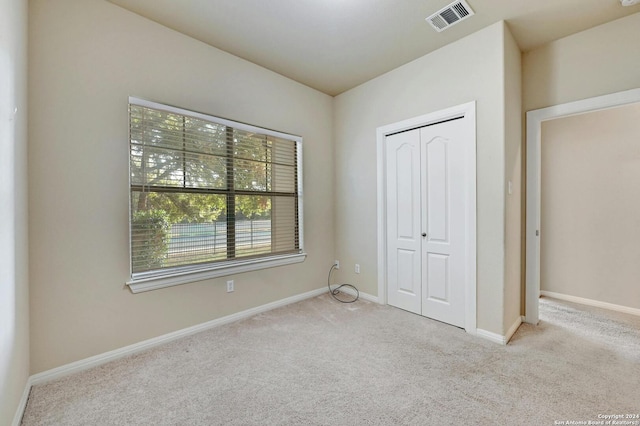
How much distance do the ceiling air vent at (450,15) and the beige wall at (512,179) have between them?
1.51 feet

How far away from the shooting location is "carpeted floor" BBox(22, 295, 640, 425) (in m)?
1.56

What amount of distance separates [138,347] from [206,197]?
1.40m

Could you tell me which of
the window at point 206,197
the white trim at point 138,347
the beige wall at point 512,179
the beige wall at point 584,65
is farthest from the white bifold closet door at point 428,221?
the white trim at point 138,347

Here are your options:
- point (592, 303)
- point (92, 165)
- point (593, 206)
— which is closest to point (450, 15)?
point (593, 206)

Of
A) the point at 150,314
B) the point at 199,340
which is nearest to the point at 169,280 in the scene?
the point at 150,314

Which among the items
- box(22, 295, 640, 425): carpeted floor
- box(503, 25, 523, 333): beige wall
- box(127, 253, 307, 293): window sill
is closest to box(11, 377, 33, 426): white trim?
box(22, 295, 640, 425): carpeted floor

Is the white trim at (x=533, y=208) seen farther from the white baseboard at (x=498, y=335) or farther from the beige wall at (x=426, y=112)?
→ the beige wall at (x=426, y=112)

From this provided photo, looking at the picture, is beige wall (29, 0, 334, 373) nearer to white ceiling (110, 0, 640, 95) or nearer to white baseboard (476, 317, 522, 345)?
white ceiling (110, 0, 640, 95)

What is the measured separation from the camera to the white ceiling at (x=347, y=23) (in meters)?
2.15

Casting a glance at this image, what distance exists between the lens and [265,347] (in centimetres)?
233

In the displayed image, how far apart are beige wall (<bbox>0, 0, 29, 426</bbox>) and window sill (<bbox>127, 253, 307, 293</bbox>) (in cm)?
66

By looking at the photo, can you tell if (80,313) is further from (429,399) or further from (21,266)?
(429,399)

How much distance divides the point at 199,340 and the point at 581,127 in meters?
4.96

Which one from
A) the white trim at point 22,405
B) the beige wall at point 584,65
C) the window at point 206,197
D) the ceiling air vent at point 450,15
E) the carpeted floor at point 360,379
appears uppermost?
the ceiling air vent at point 450,15
